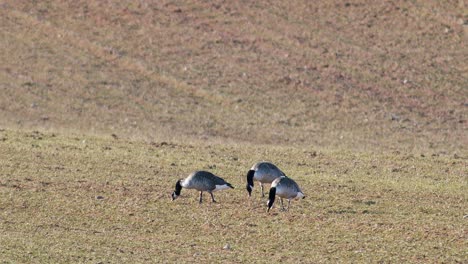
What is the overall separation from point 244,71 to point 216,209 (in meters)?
22.0

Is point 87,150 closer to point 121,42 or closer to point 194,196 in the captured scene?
point 194,196

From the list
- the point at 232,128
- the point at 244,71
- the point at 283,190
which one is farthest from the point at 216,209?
the point at 244,71

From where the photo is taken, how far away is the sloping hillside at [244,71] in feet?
119

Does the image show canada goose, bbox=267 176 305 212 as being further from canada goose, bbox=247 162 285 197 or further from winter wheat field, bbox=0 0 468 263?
canada goose, bbox=247 162 285 197

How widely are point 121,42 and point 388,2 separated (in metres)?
13.8

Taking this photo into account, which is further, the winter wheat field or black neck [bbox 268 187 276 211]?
black neck [bbox 268 187 276 211]

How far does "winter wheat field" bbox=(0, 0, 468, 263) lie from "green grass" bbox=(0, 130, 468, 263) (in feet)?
0.21

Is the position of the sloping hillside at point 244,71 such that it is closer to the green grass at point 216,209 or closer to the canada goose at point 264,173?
the green grass at point 216,209

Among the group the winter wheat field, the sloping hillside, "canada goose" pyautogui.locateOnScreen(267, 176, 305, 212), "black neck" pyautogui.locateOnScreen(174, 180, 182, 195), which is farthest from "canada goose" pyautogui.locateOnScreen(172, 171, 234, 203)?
the sloping hillside

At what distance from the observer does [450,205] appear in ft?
71.6

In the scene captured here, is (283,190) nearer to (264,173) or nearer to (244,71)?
(264,173)

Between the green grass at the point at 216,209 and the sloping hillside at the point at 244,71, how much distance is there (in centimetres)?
614

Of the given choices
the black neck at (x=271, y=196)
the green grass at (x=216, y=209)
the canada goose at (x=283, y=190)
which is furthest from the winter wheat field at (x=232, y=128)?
the canada goose at (x=283, y=190)

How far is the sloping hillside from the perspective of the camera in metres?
36.3
